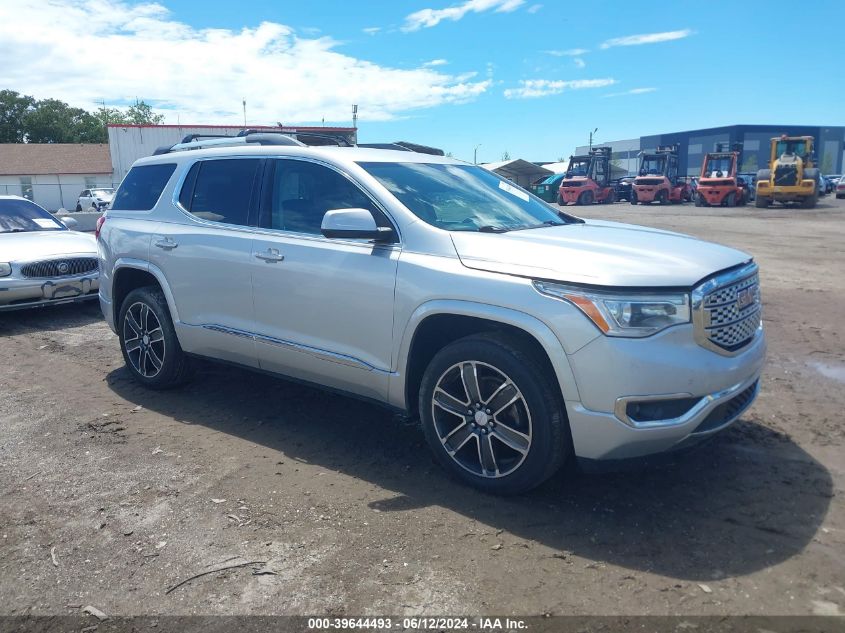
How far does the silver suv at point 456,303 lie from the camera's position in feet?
10.9

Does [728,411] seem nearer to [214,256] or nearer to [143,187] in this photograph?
[214,256]

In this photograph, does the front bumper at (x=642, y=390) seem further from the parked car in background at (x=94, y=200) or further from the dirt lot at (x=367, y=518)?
the parked car in background at (x=94, y=200)

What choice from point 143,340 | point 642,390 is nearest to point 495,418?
point 642,390

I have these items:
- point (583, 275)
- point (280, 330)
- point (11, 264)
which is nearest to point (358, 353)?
point (280, 330)

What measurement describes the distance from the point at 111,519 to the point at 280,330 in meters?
1.51

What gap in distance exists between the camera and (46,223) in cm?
973

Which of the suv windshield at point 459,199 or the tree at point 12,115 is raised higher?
the tree at point 12,115

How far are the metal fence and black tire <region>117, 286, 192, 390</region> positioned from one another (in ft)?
152

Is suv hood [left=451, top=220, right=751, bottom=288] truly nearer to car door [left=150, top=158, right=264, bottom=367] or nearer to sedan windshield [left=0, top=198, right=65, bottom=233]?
car door [left=150, top=158, right=264, bottom=367]

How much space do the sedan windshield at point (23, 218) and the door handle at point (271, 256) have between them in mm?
6306

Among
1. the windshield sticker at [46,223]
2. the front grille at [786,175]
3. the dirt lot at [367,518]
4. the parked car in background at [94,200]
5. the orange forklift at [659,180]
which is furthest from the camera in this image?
the orange forklift at [659,180]

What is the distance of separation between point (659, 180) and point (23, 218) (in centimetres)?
3448

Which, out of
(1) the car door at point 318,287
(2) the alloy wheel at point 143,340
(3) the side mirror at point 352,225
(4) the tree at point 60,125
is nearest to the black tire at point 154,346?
(2) the alloy wheel at point 143,340

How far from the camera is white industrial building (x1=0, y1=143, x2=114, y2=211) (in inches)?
1987
